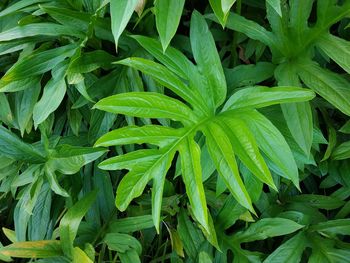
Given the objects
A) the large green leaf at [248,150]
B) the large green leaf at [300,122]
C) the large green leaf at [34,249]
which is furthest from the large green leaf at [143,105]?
the large green leaf at [34,249]

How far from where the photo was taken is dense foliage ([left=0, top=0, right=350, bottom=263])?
77cm

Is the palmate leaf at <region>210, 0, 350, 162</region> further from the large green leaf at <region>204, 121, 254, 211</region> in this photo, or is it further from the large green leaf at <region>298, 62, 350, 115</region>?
the large green leaf at <region>204, 121, 254, 211</region>

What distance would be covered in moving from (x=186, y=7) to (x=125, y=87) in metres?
0.29

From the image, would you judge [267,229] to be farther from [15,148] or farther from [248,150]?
[15,148]

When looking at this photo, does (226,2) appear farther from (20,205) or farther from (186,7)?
(20,205)

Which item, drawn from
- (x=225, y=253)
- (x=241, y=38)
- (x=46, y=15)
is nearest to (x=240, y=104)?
(x=241, y=38)

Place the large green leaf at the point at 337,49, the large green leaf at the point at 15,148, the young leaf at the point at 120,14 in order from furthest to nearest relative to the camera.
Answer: the large green leaf at the point at 15,148
the large green leaf at the point at 337,49
the young leaf at the point at 120,14

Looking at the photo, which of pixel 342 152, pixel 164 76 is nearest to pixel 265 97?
pixel 164 76

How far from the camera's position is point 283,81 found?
0.93 metres

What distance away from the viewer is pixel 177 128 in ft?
3.10

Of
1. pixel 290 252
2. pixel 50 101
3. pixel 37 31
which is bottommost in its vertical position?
pixel 290 252

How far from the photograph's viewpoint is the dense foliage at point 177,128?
0.77 metres

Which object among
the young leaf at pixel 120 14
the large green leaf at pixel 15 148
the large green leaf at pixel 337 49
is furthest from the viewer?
the large green leaf at pixel 15 148

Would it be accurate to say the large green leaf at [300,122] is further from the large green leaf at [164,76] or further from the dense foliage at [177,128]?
the large green leaf at [164,76]
